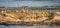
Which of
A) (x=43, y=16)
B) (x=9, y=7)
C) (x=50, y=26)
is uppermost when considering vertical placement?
(x=9, y=7)

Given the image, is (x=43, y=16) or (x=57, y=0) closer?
(x=43, y=16)

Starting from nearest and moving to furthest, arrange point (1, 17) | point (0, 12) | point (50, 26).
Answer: point (50, 26), point (1, 17), point (0, 12)

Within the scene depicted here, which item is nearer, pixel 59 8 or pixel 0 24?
pixel 0 24

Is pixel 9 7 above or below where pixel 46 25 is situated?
above

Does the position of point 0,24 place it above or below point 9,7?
below

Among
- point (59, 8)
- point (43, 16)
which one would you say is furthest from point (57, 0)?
point (43, 16)

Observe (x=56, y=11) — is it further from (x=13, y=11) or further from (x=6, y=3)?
(x=6, y=3)

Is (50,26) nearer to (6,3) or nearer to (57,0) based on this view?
(57,0)

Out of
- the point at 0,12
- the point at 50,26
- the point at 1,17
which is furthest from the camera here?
Answer: the point at 0,12

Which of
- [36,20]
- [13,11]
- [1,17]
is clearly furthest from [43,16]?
[1,17]
